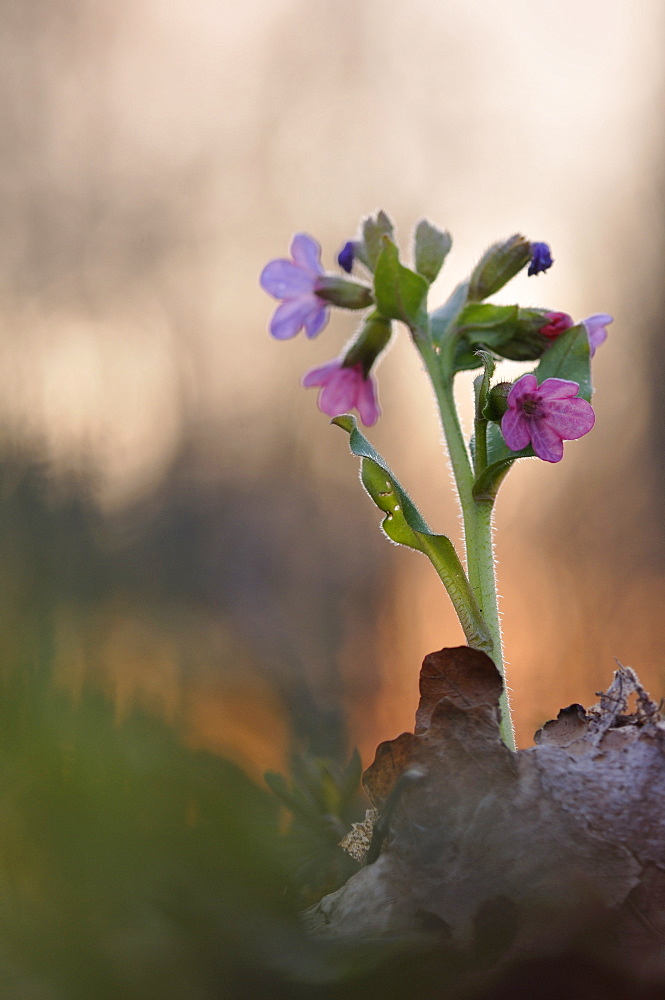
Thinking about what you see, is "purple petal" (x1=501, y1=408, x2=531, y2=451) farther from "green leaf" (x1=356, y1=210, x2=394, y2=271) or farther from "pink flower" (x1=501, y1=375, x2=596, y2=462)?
"green leaf" (x1=356, y1=210, x2=394, y2=271)

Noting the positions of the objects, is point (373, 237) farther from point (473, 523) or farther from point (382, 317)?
point (473, 523)

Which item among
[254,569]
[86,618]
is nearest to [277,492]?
Result: [254,569]

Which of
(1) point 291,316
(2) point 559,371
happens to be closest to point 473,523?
(2) point 559,371

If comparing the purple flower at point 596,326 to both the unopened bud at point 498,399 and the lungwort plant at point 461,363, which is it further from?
the unopened bud at point 498,399

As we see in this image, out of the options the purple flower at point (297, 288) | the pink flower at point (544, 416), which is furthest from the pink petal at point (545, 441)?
the purple flower at point (297, 288)

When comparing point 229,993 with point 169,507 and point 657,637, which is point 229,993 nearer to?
point 657,637

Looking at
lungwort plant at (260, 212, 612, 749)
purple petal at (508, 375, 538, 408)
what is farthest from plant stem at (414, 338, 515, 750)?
purple petal at (508, 375, 538, 408)

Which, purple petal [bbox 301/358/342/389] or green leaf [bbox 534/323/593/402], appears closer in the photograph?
green leaf [bbox 534/323/593/402]
